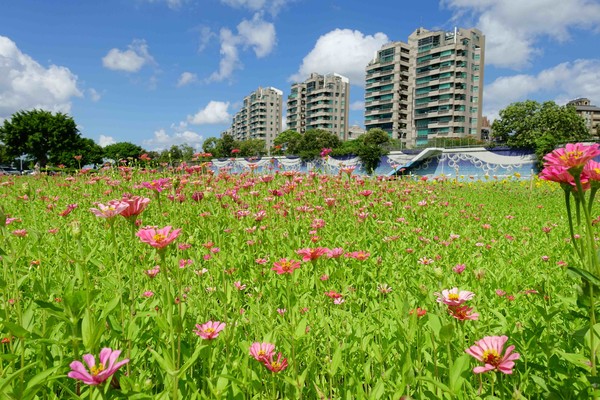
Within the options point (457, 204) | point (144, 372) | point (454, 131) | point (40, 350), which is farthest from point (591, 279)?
point (454, 131)

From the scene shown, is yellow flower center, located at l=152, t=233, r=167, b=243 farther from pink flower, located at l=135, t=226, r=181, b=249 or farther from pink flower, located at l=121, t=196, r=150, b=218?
pink flower, located at l=121, t=196, r=150, b=218

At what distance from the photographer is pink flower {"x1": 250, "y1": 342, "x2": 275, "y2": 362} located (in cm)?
102

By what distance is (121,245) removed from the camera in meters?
3.20

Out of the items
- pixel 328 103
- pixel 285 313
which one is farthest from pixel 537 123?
pixel 328 103

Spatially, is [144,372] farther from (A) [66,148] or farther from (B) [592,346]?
(A) [66,148]

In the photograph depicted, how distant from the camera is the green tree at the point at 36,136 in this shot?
3553 centimetres

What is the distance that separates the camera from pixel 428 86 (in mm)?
60406

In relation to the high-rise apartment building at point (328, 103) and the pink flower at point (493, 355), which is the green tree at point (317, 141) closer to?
the high-rise apartment building at point (328, 103)

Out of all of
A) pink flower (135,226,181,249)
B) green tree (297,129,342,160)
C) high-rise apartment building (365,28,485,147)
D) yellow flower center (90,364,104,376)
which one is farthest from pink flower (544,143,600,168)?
high-rise apartment building (365,28,485,147)

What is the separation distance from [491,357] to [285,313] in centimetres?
109

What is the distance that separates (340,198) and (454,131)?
190 feet

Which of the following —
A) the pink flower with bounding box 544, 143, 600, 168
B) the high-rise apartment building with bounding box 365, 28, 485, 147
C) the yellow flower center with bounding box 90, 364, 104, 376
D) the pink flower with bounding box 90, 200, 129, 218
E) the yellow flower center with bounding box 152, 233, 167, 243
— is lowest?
the yellow flower center with bounding box 90, 364, 104, 376

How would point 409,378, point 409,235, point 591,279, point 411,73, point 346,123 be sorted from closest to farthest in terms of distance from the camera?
point 591,279 < point 409,378 < point 409,235 < point 411,73 < point 346,123

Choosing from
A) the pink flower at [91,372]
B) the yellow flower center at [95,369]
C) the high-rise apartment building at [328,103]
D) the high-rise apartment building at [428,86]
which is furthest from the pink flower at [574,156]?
the high-rise apartment building at [328,103]
